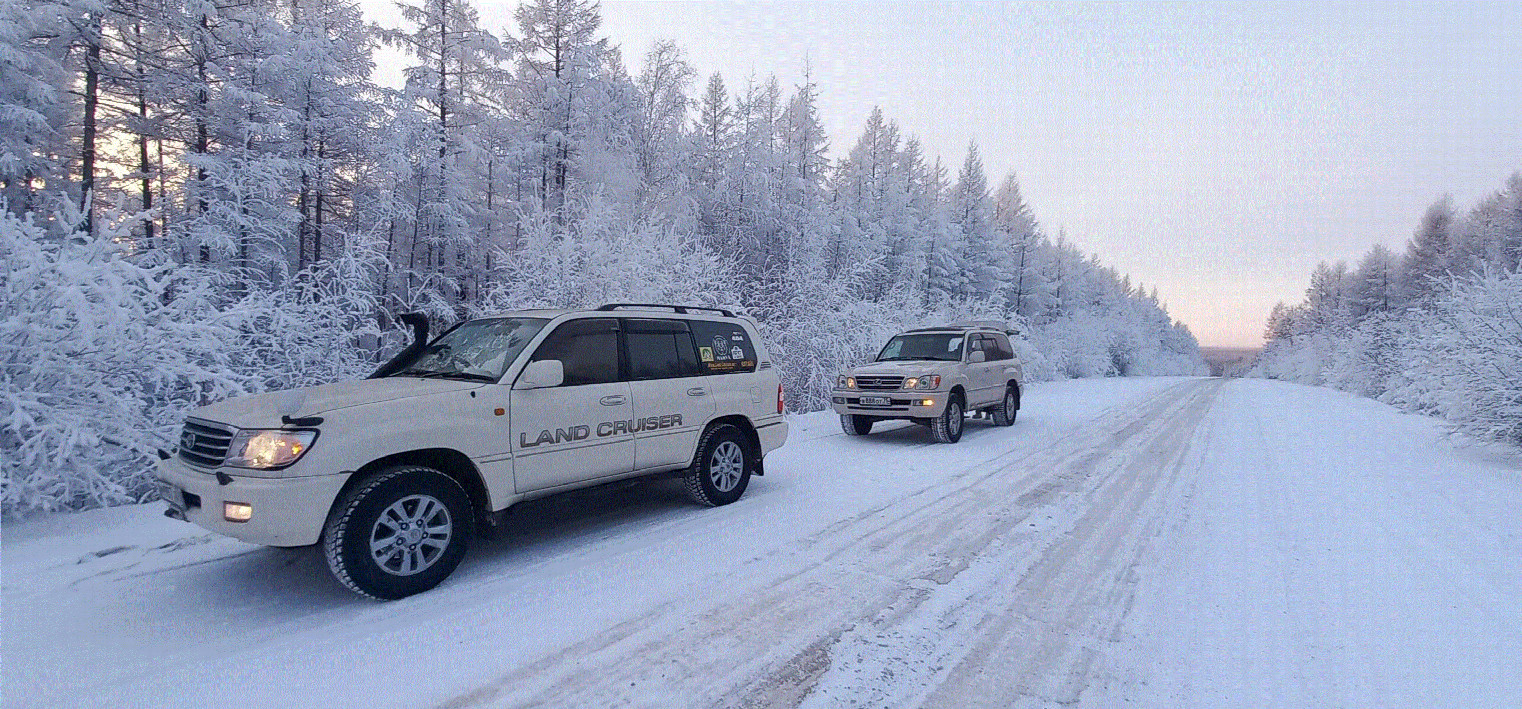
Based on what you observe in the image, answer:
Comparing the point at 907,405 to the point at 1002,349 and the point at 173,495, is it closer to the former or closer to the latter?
the point at 1002,349

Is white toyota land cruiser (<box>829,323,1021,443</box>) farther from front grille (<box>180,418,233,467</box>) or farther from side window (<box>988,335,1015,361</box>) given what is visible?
front grille (<box>180,418,233,467</box>)

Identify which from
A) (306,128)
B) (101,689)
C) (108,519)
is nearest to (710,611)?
(101,689)

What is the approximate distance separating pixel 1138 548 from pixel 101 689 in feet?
21.3

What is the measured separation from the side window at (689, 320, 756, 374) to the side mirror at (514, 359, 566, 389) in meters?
1.78

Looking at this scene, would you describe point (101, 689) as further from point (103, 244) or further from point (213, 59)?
point (213, 59)

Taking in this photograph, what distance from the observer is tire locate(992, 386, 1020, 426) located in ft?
41.1

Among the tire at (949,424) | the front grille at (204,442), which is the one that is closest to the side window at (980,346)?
the tire at (949,424)

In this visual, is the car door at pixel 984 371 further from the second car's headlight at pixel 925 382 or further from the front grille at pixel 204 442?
the front grille at pixel 204 442

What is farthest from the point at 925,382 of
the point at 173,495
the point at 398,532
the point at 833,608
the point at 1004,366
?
the point at 173,495

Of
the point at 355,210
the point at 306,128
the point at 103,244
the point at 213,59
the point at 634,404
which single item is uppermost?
the point at 213,59

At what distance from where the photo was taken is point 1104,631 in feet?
12.0

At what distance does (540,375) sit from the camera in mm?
4691

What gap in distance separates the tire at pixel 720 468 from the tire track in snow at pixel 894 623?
1.30 m

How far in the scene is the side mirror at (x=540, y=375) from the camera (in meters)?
4.70
